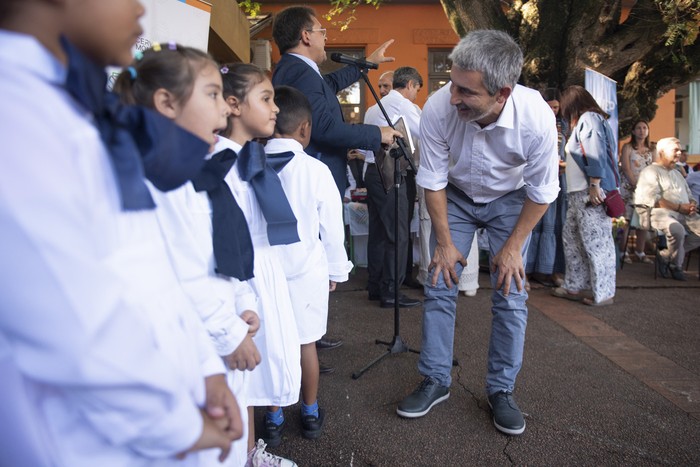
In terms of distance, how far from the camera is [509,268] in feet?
8.14

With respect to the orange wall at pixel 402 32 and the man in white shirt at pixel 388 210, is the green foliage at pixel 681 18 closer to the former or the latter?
the man in white shirt at pixel 388 210

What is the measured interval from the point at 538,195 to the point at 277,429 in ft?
5.39

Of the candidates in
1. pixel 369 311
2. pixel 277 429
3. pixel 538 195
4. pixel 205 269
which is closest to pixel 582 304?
pixel 369 311

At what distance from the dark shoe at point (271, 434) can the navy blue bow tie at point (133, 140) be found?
5.59 feet

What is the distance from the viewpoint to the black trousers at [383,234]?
462cm

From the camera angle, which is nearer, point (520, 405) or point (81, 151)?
point (81, 151)

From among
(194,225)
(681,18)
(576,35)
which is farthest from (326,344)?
(681,18)

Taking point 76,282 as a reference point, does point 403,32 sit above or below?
above

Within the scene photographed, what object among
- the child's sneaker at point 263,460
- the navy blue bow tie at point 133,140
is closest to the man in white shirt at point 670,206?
the child's sneaker at point 263,460

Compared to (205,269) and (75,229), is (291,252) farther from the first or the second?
(75,229)

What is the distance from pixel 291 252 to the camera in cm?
229

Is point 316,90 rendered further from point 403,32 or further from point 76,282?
point 403,32

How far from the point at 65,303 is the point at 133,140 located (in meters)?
0.31

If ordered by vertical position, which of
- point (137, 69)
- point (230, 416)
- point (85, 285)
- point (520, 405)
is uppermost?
point (137, 69)
